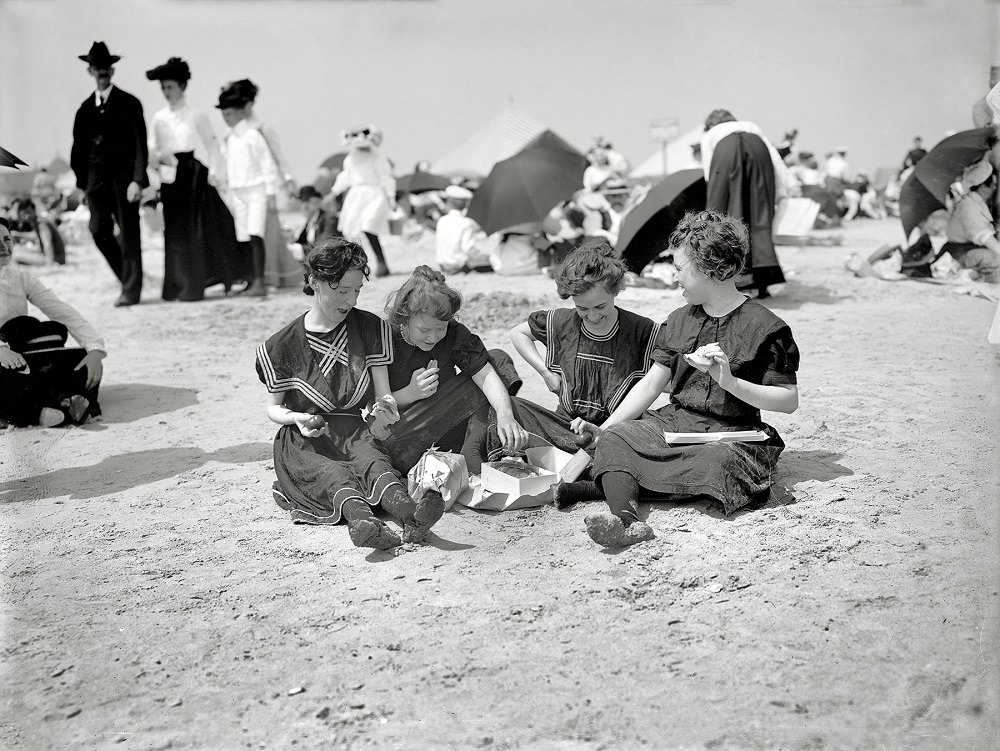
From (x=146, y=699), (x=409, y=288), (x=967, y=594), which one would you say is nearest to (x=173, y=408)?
(x=409, y=288)

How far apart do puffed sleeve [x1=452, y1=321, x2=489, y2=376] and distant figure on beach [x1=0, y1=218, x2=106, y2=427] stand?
8.16 feet

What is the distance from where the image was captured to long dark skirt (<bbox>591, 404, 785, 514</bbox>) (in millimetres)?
3582

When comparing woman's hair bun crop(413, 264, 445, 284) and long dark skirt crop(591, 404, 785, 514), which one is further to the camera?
woman's hair bun crop(413, 264, 445, 284)

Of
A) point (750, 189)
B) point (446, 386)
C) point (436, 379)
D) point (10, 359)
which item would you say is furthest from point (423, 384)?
point (750, 189)

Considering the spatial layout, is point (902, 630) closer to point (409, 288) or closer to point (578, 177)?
point (409, 288)

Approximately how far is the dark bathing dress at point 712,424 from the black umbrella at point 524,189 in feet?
24.8

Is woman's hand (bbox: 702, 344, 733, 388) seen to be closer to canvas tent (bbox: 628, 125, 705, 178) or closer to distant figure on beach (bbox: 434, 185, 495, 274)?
→ distant figure on beach (bbox: 434, 185, 495, 274)

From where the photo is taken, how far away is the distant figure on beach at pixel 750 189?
7820mm

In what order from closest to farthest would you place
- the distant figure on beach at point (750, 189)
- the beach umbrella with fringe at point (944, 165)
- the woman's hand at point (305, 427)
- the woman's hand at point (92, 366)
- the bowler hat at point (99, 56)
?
the woman's hand at point (305, 427) < the woman's hand at point (92, 366) < the distant figure on beach at point (750, 189) < the bowler hat at point (99, 56) < the beach umbrella with fringe at point (944, 165)

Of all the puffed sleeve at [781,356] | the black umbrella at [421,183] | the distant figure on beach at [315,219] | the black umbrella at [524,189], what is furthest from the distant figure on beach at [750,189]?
the black umbrella at [421,183]

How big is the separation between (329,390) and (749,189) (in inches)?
200

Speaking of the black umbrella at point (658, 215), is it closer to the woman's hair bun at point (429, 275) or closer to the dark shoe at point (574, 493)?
the woman's hair bun at point (429, 275)

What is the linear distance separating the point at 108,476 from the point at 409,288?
1.77 m

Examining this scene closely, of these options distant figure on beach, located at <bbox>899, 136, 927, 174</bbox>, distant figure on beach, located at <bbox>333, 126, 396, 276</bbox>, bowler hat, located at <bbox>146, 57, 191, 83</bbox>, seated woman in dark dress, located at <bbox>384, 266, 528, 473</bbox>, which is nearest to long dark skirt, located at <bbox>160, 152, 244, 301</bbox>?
bowler hat, located at <bbox>146, 57, 191, 83</bbox>
